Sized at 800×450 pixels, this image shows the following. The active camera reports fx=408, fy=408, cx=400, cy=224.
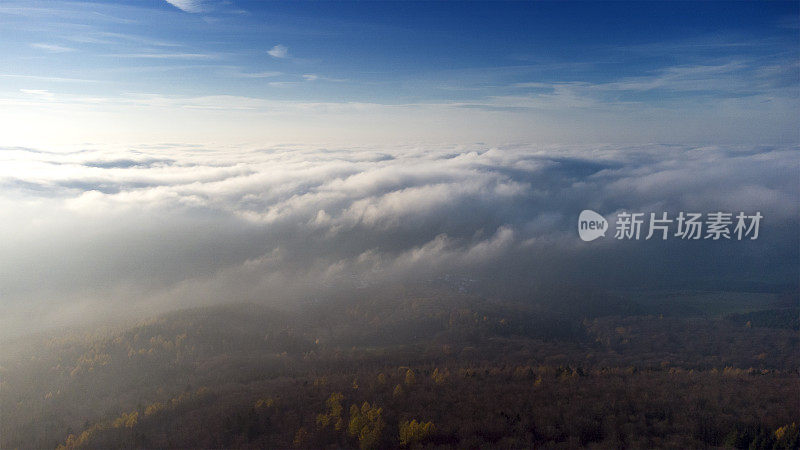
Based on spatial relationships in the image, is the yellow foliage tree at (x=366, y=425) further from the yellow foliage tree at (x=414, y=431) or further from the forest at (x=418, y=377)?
the yellow foliage tree at (x=414, y=431)

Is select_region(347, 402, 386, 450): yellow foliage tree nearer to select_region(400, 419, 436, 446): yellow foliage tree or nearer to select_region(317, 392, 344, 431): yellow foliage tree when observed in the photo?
select_region(317, 392, 344, 431): yellow foliage tree

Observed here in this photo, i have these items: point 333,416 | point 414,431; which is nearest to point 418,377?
point 333,416

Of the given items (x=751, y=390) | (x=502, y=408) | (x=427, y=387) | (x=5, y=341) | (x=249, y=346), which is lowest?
(x=5, y=341)

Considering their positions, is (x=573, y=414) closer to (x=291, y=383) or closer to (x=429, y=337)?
(x=291, y=383)

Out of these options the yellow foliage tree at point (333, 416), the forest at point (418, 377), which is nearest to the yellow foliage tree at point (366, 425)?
the forest at point (418, 377)

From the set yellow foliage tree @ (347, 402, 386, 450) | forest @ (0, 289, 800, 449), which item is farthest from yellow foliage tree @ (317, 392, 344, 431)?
yellow foliage tree @ (347, 402, 386, 450)

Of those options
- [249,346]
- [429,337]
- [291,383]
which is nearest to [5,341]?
[249,346]

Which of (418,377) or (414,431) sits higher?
(414,431)

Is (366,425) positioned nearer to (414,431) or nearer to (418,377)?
(414,431)

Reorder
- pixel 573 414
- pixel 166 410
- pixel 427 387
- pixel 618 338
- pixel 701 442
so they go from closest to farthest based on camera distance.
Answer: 1. pixel 701 442
2. pixel 573 414
3. pixel 427 387
4. pixel 166 410
5. pixel 618 338

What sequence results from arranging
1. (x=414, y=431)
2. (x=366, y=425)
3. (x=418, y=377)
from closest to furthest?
(x=414, y=431)
(x=366, y=425)
(x=418, y=377)
